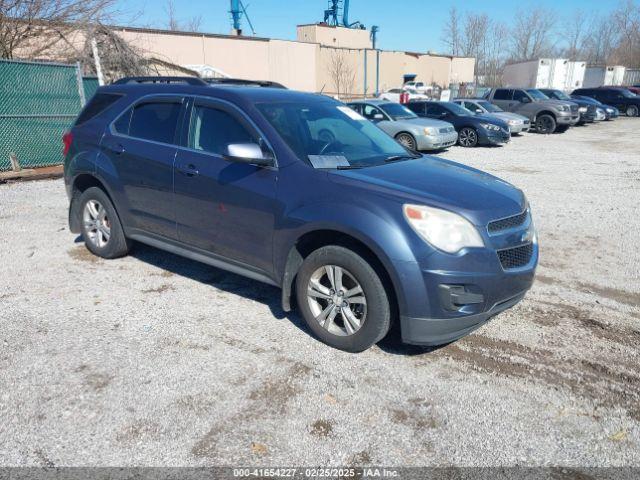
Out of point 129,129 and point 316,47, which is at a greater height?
point 316,47

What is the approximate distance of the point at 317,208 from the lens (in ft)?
11.4

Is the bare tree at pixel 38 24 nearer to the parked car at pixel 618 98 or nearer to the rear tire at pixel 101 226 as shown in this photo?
the rear tire at pixel 101 226

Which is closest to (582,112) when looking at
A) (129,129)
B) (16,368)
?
(129,129)

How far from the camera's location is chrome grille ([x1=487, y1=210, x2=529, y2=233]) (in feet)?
10.8

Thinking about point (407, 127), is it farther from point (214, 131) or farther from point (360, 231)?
point (360, 231)

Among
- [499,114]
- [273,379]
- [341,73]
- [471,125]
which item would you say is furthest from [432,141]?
[341,73]

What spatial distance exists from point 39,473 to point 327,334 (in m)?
1.91

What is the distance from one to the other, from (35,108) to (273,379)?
32.4ft

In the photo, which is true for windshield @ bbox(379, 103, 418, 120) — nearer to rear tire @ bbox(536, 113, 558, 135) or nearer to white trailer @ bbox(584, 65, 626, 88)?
rear tire @ bbox(536, 113, 558, 135)

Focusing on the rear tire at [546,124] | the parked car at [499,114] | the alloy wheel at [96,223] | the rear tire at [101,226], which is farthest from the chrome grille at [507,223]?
the rear tire at [546,124]

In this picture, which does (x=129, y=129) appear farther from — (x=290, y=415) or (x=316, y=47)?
(x=316, y=47)

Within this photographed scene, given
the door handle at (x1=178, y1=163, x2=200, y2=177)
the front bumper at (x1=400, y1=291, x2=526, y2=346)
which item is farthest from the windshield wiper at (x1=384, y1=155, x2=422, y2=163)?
the door handle at (x1=178, y1=163, x2=200, y2=177)

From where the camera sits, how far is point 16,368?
11.0 ft

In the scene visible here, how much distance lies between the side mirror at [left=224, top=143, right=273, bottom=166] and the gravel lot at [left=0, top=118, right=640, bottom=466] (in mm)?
1307
